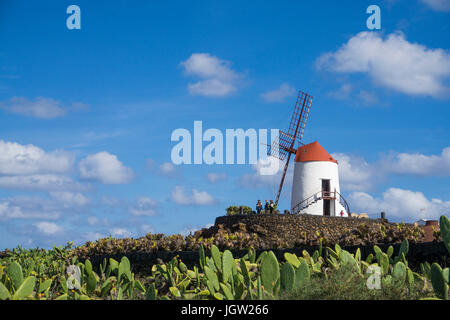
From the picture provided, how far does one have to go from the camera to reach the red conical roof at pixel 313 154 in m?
31.3

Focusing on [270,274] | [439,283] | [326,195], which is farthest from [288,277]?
[326,195]

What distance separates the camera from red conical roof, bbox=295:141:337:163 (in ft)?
103

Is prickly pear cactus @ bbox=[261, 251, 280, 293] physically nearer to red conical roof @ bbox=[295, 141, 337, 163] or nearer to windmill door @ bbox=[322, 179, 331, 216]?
windmill door @ bbox=[322, 179, 331, 216]

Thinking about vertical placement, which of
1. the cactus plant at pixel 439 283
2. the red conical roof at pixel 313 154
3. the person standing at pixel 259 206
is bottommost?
the cactus plant at pixel 439 283

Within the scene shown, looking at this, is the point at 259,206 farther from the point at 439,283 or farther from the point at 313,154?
the point at 439,283

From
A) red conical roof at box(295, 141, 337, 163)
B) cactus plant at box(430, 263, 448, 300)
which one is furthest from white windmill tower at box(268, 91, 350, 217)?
cactus plant at box(430, 263, 448, 300)

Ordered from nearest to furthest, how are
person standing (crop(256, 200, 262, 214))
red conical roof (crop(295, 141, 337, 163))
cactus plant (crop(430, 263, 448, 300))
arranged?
cactus plant (crop(430, 263, 448, 300)), person standing (crop(256, 200, 262, 214)), red conical roof (crop(295, 141, 337, 163))

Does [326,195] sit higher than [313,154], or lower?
lower

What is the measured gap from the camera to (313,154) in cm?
3144

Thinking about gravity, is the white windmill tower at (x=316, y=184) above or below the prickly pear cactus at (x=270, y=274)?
above

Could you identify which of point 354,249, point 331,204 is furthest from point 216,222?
point 354,249

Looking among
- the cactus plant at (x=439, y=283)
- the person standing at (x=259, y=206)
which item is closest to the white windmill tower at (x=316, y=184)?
the person standing at (x=259, y=206)

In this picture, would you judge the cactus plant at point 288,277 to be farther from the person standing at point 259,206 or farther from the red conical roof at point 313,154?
the red conical roof at point 313,154
